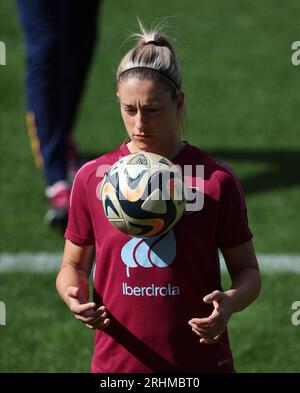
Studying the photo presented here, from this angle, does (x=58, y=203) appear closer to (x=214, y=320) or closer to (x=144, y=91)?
(x=144, y=91)

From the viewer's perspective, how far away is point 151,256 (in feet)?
12.4

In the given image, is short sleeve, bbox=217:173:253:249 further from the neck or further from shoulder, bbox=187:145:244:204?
the neck

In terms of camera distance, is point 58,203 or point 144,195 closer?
point 144,195

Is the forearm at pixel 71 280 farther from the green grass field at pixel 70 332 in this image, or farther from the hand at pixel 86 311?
the green grass field at pixel 70 332

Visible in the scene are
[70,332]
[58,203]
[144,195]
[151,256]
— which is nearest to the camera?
[144,195]

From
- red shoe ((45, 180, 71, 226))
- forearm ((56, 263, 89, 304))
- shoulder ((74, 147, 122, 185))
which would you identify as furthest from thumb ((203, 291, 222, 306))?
red shoe ((45, 180, 71, 226))

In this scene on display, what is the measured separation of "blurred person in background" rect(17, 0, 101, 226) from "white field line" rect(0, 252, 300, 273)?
1.68 feet

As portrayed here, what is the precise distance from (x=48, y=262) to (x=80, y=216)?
3.13 m

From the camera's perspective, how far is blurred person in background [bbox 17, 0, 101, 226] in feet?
25.0

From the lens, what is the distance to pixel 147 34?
4.05m

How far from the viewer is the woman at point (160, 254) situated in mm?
3744

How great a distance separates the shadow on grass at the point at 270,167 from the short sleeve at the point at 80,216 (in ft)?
14.4

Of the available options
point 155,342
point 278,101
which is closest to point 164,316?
point 155,342

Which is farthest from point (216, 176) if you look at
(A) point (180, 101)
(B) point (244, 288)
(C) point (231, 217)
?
(B) point (244, 288)
